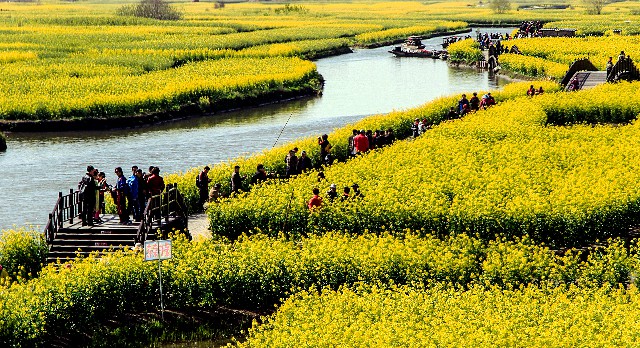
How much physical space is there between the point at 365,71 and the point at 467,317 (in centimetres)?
8012

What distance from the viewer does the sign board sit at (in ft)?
82.0

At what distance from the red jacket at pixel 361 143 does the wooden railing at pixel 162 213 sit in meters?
11.9

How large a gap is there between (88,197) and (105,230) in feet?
3.78

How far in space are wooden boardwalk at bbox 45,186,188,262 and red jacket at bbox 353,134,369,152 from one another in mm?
12437

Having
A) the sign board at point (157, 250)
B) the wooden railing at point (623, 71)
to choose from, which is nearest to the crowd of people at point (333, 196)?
the sign board at point (157, 250)

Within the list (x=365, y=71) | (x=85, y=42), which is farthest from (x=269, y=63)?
(x=85, y=42)

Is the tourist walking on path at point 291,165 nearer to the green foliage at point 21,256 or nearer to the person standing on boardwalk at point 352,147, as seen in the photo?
the person standing on boardwalk at point 352,147

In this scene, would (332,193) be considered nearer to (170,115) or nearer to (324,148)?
(324,148)

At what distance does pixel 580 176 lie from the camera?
3512cm

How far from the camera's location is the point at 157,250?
25125mm

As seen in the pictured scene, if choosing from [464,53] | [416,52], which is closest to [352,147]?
[464,53]

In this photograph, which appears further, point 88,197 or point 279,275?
point 88,197

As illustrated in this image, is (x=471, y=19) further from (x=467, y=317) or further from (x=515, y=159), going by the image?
(x=467, y=317)

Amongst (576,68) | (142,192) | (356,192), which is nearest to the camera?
(142,192)
